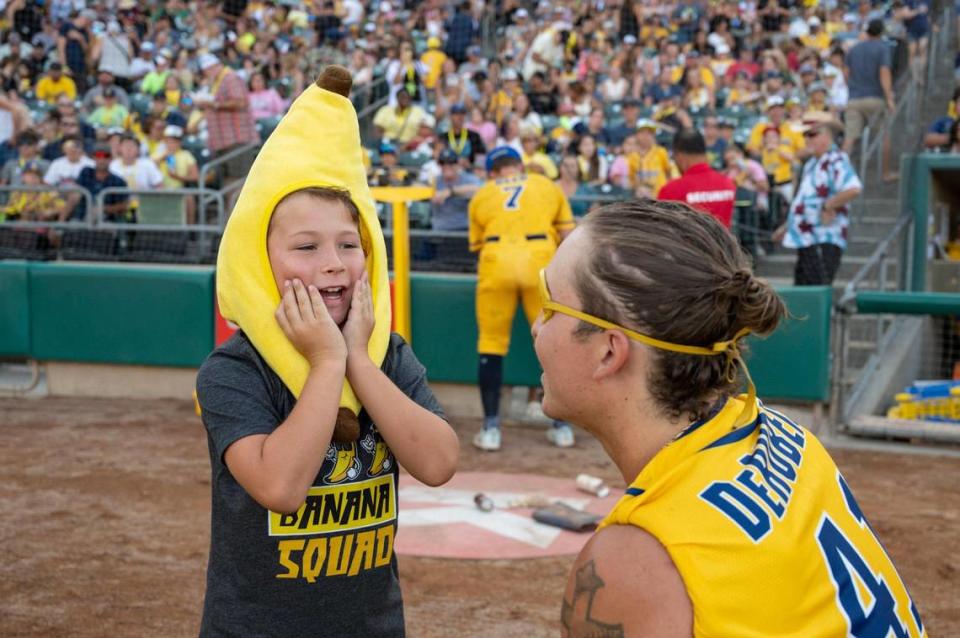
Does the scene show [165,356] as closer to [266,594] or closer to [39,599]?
[39,599]

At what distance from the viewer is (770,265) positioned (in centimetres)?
1126

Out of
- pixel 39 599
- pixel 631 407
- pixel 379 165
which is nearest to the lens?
pixel 631 407

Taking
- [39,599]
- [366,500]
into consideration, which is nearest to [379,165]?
[39,599]

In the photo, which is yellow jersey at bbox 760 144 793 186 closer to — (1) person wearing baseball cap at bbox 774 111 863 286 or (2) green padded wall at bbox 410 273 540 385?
(1) person wearing baseball cap at bbox 774 111 863 286

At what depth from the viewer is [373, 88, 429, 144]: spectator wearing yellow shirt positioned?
13859mm

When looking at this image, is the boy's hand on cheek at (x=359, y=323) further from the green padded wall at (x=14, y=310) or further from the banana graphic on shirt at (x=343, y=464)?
the green padded wall at (x=14, y=310)

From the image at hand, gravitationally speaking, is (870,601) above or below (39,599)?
above

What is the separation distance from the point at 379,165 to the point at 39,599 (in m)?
8.12

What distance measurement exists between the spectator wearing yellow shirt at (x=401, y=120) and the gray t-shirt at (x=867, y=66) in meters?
5.07

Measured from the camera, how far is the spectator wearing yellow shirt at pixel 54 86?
16484 millimetres

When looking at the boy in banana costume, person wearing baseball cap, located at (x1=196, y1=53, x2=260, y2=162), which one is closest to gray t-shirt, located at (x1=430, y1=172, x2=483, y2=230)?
Answer: person wearing baseball cap, located at (x1=196, y1=53, x2=260, y2=162)

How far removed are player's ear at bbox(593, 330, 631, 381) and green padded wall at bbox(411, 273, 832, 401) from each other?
6573 mm

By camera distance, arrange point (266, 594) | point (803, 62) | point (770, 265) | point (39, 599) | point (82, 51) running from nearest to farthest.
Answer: point (266, 594)
point (39, 599)
point (770, 265)
point (803, 62)
point (82, 51)

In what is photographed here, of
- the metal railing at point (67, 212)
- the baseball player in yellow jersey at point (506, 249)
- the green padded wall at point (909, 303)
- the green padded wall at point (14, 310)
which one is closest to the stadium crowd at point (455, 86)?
the metal railing at point (67, 212)
